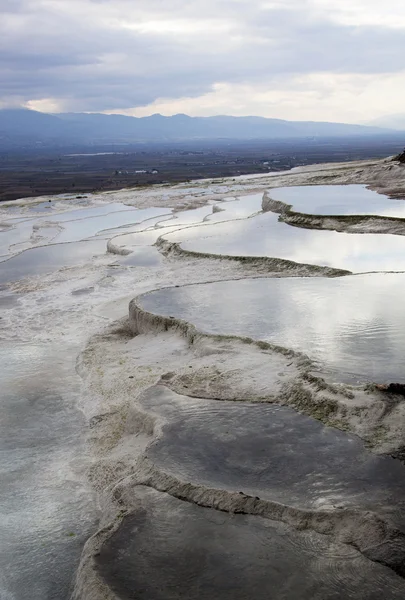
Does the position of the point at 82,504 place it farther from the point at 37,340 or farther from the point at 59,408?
the point at 37,340

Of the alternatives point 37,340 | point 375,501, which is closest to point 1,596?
point 375,501

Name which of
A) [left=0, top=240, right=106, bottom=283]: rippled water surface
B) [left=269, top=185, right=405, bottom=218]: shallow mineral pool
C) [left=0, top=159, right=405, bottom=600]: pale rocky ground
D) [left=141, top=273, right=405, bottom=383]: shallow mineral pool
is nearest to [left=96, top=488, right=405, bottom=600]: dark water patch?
[left=0, top=159, right=405, bottom=600]: pale rocky ground

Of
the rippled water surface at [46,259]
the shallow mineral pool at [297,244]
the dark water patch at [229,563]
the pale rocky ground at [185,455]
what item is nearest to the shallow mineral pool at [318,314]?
the pale rocky ground at [185,455]

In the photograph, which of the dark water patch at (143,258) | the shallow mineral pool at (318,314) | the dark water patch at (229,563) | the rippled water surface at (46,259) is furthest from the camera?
the rippled water surface at (46,259)

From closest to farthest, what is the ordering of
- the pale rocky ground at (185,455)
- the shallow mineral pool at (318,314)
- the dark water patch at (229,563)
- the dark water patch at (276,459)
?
1. the dark water patch at (229,563)
2. the pale rocky ground at (185,455)
3. the dark water patch at (276,459)
4. the shallow mineral pool at (318,314)

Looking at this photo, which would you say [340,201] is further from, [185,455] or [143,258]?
[185,455]

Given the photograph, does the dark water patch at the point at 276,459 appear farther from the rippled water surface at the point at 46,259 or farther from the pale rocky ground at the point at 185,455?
the rippled water surface at the point at 46,259
